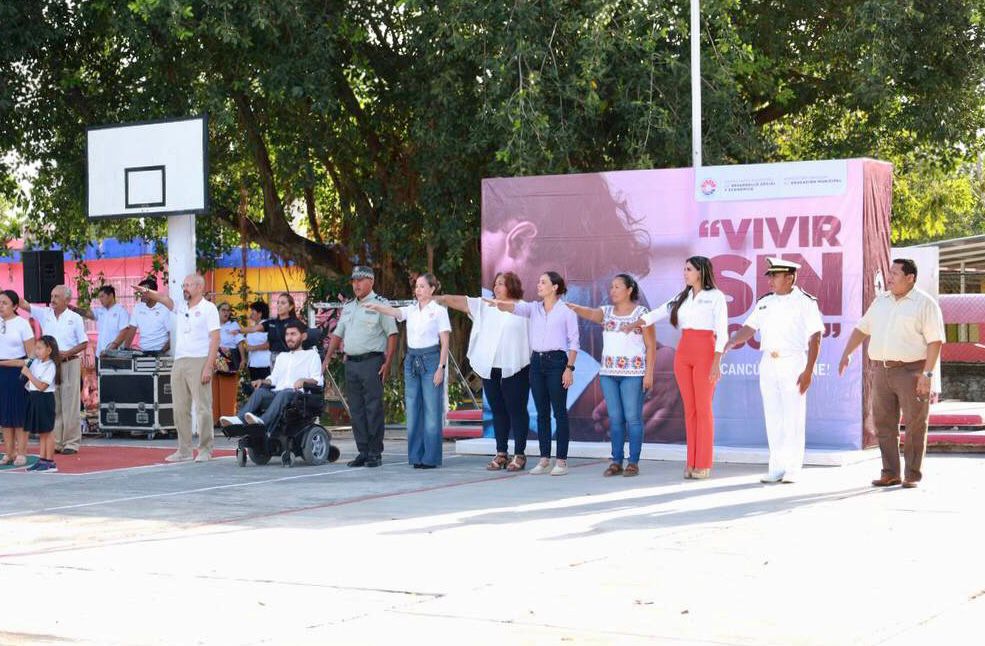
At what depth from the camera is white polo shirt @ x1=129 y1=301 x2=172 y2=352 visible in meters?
19.2

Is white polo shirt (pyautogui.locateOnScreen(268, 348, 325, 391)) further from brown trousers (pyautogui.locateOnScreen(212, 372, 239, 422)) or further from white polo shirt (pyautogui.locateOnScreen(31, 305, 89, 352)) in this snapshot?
brown trousers (pyautogui.locateOnScreen(212, 372, 239, 422))

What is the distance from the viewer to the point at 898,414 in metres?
11.8

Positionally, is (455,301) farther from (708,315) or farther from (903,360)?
(903,360)

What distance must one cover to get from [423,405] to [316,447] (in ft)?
4.38

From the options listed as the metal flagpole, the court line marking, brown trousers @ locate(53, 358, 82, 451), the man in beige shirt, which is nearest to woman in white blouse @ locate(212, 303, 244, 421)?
brown trousers @ locate(53, 358, 82, 451)

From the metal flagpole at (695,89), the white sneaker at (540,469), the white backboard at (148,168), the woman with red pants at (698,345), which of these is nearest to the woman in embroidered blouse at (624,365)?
the woman with red pants at (698,345)

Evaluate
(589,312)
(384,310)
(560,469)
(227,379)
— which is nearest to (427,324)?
(384,310)

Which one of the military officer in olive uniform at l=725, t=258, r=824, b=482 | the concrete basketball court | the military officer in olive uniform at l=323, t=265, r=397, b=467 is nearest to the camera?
the concrete basketball court

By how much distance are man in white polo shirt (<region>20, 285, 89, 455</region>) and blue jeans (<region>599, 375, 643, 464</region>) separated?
20.2 feet

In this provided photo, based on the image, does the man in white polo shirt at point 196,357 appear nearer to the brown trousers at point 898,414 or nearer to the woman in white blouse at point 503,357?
the woman in white blouse at point 503,357

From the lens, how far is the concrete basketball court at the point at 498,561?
6.63 meters

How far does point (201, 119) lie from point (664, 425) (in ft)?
22.5

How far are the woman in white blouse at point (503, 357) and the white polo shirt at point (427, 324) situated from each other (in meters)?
0.11

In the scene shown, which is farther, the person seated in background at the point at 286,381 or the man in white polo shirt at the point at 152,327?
the man in white polo shirt at the point at 152,327
